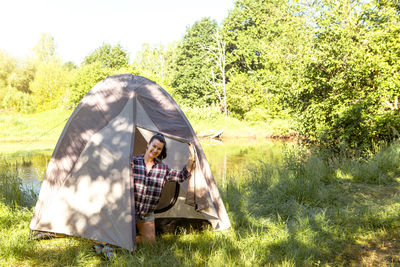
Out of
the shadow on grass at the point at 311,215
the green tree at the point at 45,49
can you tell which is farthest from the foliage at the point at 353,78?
the green tree at the point at 45,49

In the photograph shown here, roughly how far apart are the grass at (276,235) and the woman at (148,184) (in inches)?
8.4

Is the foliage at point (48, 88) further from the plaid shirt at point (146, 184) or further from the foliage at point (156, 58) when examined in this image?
the plaid shirt at point (146, 184)

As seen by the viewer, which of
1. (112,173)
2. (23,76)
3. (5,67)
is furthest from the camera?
(5,67)

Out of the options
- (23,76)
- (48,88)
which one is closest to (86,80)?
(48,88)

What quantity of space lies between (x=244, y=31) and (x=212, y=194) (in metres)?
27.1

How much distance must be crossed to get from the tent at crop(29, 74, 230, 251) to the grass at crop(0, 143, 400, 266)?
260 mm

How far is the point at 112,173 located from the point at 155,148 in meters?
0.54

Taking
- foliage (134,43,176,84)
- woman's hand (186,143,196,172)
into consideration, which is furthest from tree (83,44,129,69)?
woman's hand (186,143,196,172)

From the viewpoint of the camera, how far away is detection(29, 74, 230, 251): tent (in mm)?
3568

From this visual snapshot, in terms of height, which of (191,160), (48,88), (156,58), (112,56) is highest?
(156,58)

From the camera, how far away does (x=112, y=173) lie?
12.0 feet

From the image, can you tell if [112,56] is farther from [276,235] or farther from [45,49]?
[276,235]

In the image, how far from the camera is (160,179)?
3.68 metres

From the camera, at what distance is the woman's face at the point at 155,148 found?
3.65 metres
